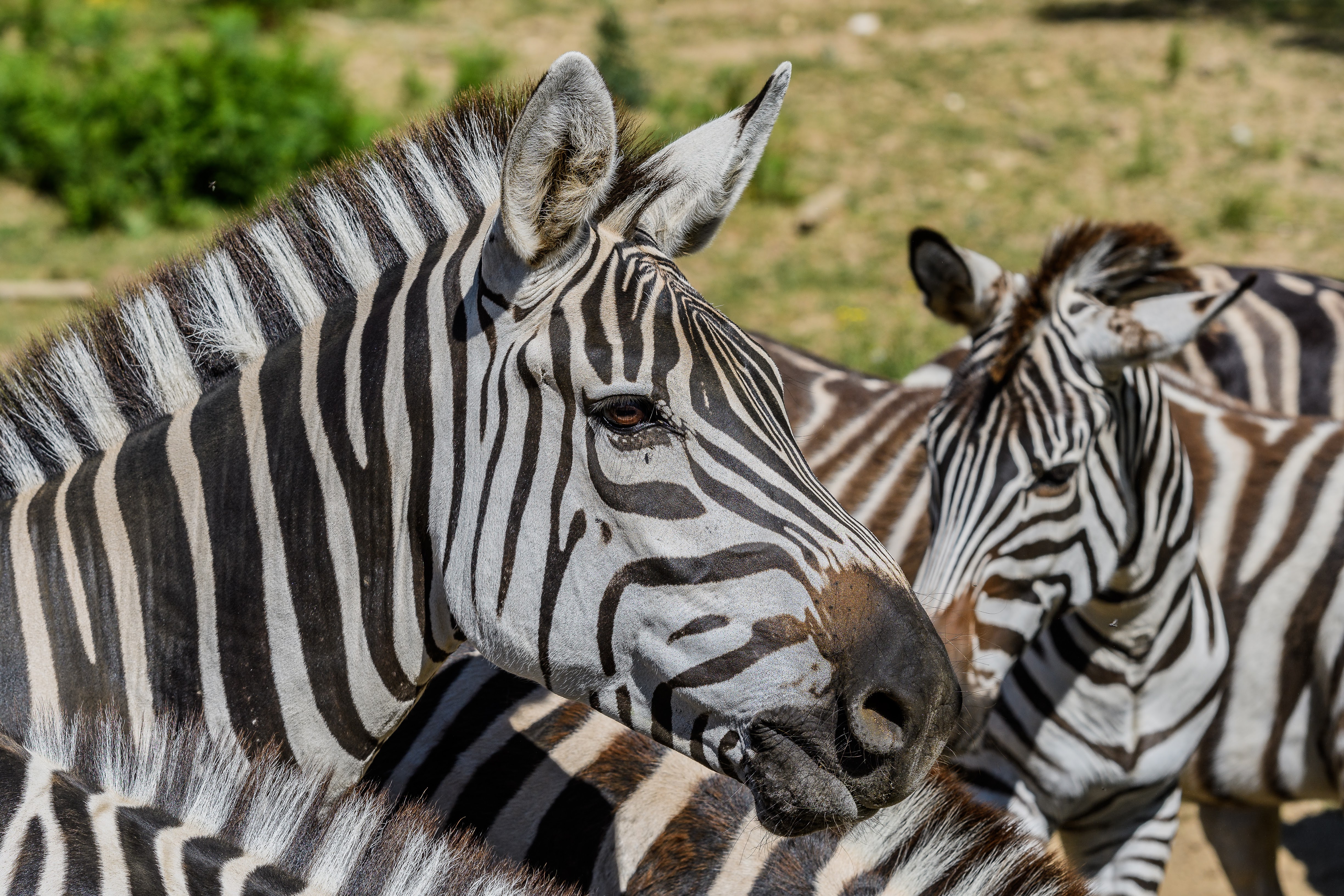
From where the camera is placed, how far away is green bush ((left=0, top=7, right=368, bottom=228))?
35.2ft

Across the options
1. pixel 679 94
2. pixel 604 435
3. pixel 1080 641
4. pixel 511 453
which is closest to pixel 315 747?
pixel 511 453

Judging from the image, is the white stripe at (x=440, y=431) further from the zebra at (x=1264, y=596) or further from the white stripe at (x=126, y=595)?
the zebra at (x=1264, y=596)

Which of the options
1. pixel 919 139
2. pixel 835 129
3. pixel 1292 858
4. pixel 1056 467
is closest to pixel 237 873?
pixel 1056 467

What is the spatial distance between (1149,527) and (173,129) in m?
10.3

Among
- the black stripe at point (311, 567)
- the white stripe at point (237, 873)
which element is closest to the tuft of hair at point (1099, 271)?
the black stripe at point (311, 567)

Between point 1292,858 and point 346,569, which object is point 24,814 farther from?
point 1292,858

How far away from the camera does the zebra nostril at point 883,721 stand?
1.70m

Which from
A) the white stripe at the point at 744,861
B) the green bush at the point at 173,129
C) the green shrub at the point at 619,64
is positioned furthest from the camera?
the green shrub at the point at 619,64

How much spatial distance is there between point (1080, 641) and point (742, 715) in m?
2.15

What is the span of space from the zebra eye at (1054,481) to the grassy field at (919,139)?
4398mm

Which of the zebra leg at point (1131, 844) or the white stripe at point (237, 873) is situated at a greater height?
the white stripe at point (237, 873)

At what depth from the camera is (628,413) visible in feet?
5.89

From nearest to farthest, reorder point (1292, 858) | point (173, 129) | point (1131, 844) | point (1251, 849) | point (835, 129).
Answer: point (1131, 844) < point (1251, 849) < point (1292, 858) < point (173, 129) < point (835, 129)

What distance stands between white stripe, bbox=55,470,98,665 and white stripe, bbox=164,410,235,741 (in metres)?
0.19
